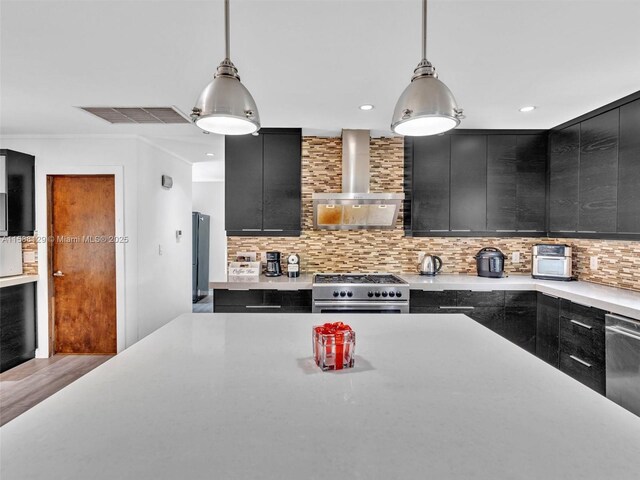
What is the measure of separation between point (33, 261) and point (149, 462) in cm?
444

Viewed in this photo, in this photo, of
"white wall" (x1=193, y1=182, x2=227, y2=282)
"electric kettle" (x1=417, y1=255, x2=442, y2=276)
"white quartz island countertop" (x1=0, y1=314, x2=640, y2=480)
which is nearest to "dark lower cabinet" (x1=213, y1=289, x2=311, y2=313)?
"electric kettle" (x1=417, y1=255, x2=442, y2=276)

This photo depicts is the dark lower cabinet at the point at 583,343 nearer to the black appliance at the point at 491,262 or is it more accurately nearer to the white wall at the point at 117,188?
the black appliance at the point at 491,262

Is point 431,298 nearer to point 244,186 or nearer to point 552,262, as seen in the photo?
point 552,262

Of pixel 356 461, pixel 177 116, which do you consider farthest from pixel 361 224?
pixel 356 461

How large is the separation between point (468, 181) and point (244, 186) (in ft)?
7.51

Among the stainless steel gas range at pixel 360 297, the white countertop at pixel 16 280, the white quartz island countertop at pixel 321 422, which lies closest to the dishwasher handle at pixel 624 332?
the stainless steel gas range at pixel 360 297

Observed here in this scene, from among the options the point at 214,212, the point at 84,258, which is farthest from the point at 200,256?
the point at 84,258

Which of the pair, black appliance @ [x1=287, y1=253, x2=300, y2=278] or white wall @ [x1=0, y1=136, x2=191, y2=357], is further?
white wall @ [x1=0, y1=136, x2=191, y2=357]

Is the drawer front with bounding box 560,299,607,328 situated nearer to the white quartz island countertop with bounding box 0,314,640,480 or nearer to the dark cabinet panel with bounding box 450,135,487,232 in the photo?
the dark cabinet panel with bounding box 450,135,487,232

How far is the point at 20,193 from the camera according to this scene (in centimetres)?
385

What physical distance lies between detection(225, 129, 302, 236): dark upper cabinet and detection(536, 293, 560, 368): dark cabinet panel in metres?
2.35

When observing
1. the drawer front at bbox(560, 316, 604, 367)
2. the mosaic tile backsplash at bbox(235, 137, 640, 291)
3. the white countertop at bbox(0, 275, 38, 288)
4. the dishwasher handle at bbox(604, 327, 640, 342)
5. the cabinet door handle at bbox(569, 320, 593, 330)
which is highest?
the mosaic tile backsplash at bbox(235, 137, 640, 291)

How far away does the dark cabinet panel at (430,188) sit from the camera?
380cm

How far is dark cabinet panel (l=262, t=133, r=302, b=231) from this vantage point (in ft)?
12.3
